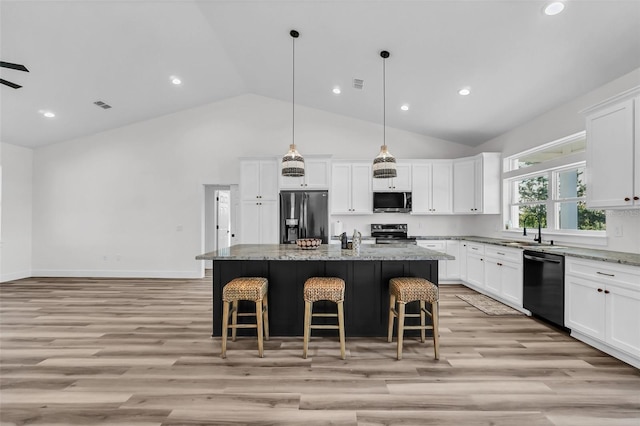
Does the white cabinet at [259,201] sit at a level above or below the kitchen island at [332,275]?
above

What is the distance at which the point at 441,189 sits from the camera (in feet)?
19.1

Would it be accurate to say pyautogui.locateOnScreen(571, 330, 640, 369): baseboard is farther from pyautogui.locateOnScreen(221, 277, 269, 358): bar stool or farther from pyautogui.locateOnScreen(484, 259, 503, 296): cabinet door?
pyautogui.locateOnScreen(221, 277, 269, 358): bar stool

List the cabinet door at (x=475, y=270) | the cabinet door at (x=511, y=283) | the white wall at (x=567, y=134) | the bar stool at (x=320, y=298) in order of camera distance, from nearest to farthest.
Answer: the bar stool at (x=320, y=298) → the white wall at (x=567, y=134) → the cabinet door at (x=511, y=283) → the cabinet door at (x=475, y=270)

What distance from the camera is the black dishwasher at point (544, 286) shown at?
126 inches

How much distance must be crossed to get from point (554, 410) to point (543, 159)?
3.85 metres

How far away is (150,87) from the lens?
16.9ft

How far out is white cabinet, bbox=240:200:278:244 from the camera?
5.59m

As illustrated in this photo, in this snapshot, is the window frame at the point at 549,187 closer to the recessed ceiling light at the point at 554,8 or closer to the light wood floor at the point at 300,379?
the light wood floor at the point at 300,379

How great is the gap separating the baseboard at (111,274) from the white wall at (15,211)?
0.39 meters

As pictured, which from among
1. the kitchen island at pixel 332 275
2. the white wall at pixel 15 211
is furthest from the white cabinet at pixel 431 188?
the white wall at pixel 15 211

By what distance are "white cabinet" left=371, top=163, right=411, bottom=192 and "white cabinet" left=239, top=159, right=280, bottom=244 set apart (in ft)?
6.44

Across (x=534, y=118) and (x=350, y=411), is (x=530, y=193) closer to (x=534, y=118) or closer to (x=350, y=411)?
(x=534, y=118)

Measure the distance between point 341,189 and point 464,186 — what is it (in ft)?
7.68

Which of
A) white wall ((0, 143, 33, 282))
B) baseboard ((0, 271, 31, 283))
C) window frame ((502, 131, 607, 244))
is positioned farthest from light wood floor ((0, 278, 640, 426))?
white wall ((0, 143, 33, 282))
